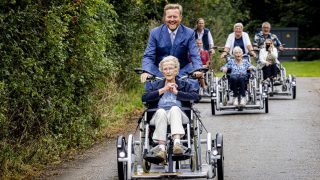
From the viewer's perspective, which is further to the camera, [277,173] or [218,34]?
[218,34]

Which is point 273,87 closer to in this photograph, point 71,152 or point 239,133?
point 239,133

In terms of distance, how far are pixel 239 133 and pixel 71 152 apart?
328cm

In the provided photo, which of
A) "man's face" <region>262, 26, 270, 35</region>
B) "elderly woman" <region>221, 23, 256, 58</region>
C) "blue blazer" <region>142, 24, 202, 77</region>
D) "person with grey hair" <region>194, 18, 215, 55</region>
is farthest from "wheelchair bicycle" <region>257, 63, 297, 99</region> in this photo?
"blue blazer" <region>142, 24, 202, 77</region>

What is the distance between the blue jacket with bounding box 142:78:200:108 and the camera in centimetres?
1127

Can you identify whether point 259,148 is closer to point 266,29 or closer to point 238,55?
point 238,55

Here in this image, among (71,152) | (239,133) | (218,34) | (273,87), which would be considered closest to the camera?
(71,152)

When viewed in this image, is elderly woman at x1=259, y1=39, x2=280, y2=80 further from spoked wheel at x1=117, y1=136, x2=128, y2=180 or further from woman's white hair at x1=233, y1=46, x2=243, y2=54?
spoked wheel at x1=117, y1=136, x2=128, y2=180

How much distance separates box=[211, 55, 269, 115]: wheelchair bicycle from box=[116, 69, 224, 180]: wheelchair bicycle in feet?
28.3

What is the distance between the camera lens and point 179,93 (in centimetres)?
1125

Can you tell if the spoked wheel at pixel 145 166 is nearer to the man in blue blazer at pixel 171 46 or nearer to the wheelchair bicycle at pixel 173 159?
the wheelchair bicycle at pixel 173 159

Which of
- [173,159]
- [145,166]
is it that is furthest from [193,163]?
[145,166]

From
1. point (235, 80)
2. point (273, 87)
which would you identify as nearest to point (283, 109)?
point (235, 80)

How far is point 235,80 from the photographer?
2012 cm

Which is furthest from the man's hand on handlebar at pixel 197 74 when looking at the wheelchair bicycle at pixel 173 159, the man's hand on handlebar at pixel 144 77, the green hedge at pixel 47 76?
the green hedge at pixel 47 76
